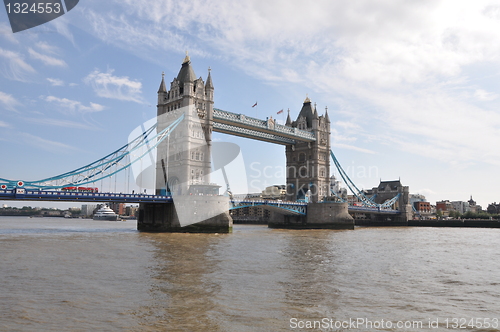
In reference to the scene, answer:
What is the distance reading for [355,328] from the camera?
29.5 ft

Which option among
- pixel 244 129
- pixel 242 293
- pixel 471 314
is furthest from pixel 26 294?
pixel 244 129

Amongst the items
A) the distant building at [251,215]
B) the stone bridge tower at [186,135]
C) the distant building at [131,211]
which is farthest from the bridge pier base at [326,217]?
the distant building at [131,211]

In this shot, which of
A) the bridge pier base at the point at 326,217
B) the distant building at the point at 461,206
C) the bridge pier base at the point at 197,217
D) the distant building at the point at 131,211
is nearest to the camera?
the bridge pier base at the point at 197,217

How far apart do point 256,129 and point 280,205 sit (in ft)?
39.7

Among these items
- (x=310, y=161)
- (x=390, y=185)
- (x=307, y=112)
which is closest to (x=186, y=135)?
(x=310, y=161)

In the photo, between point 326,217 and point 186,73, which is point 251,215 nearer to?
point 326,217

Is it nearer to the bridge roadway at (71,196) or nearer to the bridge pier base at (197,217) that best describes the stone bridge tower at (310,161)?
the bridge pier base at (197,217)

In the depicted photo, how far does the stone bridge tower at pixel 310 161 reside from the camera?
69.8 meters

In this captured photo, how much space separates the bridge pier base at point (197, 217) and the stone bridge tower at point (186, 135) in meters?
3.95

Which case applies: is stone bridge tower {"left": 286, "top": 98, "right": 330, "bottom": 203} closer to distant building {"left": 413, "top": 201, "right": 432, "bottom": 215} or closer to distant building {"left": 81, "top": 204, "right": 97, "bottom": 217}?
distant building {"left": 413, "top": 201, "right": 432, "bottom": 215}

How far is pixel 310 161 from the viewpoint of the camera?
232 ft

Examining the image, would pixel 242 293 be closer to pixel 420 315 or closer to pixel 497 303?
pixel 420 315

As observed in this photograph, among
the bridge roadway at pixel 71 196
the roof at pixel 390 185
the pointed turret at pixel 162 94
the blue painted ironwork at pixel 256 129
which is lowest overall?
the bridge roadway at pixel 71 196

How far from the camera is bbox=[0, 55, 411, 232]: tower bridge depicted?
42.5m
